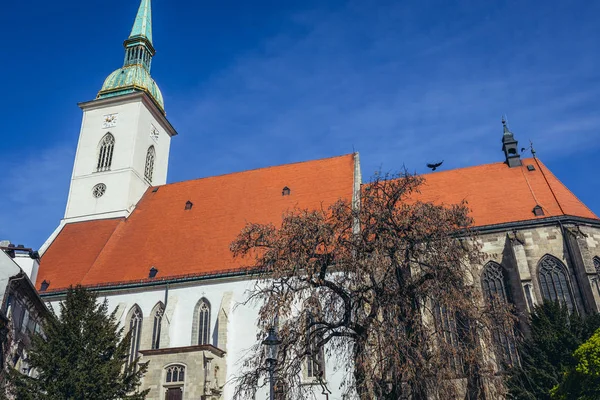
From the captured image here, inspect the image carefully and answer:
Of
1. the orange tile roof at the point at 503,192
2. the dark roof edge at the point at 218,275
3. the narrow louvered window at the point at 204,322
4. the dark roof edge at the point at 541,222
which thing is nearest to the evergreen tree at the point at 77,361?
the narrow louvered window at the point at 204,322

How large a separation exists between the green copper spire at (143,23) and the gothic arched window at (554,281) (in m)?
25.0

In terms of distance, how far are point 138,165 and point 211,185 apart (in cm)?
460

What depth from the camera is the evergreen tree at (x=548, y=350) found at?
14352 millimetres

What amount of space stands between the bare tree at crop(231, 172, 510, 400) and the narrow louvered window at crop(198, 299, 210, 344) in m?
8.50

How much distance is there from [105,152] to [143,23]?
9424mm

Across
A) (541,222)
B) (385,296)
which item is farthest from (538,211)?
(385,296)

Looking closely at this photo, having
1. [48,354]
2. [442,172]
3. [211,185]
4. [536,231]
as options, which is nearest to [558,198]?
[536,231]

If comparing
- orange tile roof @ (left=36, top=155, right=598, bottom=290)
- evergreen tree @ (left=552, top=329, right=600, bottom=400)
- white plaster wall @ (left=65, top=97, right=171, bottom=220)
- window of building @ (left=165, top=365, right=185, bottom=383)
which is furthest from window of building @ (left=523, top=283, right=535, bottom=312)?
white plaster wall @ (left=65, top=97, right=171, bottom=220)

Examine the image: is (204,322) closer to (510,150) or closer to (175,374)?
(175,374)

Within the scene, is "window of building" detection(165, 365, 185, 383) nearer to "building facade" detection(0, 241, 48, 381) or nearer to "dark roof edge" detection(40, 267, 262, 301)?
"dark roof edge" detection(40, 267, 262, 301)

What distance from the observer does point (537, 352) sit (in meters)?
15.1

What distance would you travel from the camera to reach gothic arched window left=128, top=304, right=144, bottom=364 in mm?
20297

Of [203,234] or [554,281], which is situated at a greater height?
[203,234]

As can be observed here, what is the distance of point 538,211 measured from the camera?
1977 cm
